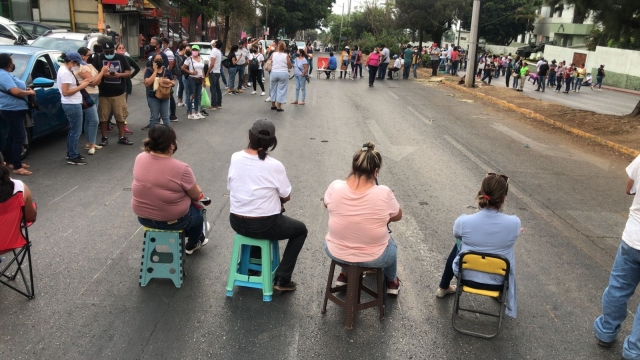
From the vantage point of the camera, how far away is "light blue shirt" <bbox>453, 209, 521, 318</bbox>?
413 centimetres

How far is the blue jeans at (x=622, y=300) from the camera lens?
3867 mm

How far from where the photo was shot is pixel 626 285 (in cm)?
401

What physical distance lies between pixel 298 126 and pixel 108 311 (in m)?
8.66

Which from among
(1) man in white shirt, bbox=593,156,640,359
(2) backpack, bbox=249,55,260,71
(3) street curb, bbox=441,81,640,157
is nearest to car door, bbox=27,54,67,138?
(2) backpack, bbox=249,55,260,71

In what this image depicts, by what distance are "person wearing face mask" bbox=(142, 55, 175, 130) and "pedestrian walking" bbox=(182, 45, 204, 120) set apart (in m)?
1.71

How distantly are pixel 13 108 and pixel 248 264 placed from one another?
4.90 meters

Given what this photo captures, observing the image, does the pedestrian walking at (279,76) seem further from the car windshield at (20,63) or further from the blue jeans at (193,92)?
the car windshield at (20,63)

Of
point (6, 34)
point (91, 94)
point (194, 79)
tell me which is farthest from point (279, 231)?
point (6, 34)

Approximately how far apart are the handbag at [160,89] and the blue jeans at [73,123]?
6.78 feet

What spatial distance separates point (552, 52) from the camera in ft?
164

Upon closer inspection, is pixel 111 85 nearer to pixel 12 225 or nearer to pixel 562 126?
pixel 12 225

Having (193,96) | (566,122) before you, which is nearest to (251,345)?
(193,96)

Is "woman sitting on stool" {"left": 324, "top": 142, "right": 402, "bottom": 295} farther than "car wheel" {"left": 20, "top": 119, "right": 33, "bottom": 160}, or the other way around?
"car wheel" {"left": 20, "top": 119, "right": 33, "bottom": 160}

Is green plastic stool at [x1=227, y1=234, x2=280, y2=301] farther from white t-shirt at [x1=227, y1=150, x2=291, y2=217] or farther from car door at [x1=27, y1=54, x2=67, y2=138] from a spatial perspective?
car door at [x1=27, y1=54, x2=67, y2=138]
